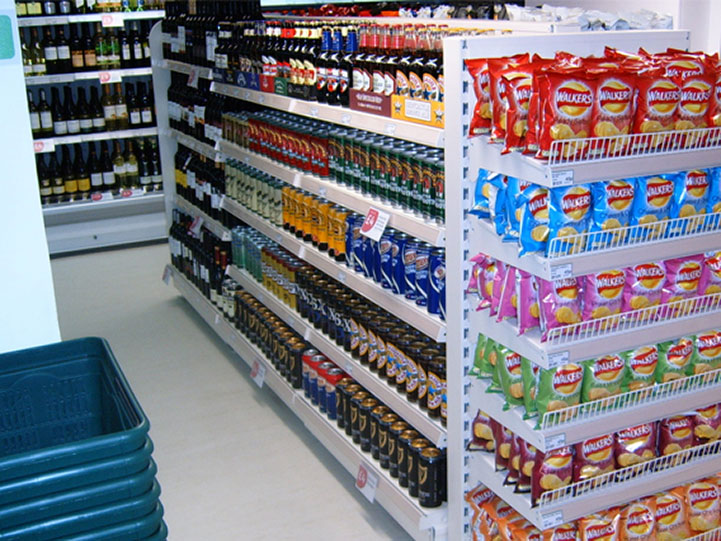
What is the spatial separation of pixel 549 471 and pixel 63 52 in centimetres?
616

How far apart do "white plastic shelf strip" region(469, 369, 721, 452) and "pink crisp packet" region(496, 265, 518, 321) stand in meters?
0.29

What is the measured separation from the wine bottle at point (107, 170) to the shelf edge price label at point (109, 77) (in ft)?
2.28

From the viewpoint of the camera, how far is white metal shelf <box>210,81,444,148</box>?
2668 mm

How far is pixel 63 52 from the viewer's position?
7074 mm

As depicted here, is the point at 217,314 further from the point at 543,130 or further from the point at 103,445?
the point at 103,445

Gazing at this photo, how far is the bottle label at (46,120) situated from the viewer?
7059 mm

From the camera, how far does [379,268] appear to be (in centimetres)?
325

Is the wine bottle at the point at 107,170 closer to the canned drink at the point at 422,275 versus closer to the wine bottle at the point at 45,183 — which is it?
the wine bottle at the point at 45,183

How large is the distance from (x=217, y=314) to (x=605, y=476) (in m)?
3.24

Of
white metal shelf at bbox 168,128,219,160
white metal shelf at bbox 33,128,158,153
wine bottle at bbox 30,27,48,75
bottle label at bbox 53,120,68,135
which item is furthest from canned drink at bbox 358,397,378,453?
wine bottle at bbox 30,27,48,75

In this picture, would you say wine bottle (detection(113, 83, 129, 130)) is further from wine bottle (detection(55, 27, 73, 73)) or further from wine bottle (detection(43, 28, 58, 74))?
wine bottle (detection(43, 28, 58, 74))

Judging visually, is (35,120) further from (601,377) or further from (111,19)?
(601,377)

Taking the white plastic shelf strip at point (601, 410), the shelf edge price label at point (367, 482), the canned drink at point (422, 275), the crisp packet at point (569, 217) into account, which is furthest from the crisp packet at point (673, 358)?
the shelf edge price label at point (367, 482)

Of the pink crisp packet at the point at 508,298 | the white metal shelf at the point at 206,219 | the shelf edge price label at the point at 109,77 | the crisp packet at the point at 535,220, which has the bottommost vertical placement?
the white metal shelf at the point at 206,219
